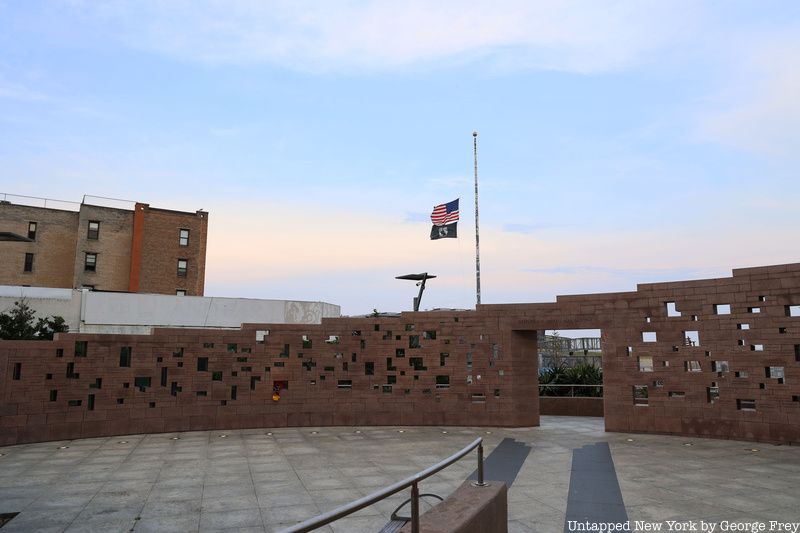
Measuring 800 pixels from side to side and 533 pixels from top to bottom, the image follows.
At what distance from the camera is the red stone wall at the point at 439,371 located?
13.4 meters

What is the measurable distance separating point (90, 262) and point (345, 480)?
41.8 metres

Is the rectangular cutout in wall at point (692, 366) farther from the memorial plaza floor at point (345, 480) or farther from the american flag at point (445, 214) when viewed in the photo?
the american flag at point (445, 214)

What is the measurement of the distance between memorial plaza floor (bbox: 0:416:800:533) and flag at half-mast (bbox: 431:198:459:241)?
11.7 metres

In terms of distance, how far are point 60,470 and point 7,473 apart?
891mm

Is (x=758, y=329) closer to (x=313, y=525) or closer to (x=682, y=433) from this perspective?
(x=682, y=433)

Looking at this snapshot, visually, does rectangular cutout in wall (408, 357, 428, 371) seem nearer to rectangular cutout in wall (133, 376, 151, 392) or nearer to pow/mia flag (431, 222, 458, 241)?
rectangular cutout in wall (133, 376, 151, 392)

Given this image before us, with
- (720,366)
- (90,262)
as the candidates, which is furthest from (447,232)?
(90,262)

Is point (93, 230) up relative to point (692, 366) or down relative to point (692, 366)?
up

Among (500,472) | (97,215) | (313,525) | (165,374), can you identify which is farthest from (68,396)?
(97,215)

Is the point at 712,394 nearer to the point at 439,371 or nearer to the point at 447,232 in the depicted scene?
Answer: the point at 439,371

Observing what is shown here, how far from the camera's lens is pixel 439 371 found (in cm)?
1656

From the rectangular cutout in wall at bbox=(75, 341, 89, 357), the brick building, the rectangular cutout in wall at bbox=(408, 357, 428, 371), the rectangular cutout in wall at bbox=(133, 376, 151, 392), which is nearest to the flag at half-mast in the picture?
the rectangular cutout in wall at bbox=(408, 357, 428, 371)

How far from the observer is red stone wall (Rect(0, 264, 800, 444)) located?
13.4 m

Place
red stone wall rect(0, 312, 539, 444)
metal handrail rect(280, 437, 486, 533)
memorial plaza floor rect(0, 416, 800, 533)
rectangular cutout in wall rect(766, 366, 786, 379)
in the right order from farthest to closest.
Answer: red stone wall rect(0, 312, 539, 444) < rectangular cutout in wall rect(766, 366, 786, 379) < memorial plaza floor rect(0, 416, 800, 533) < metal handrail rect(280, 437, 486, 533)
